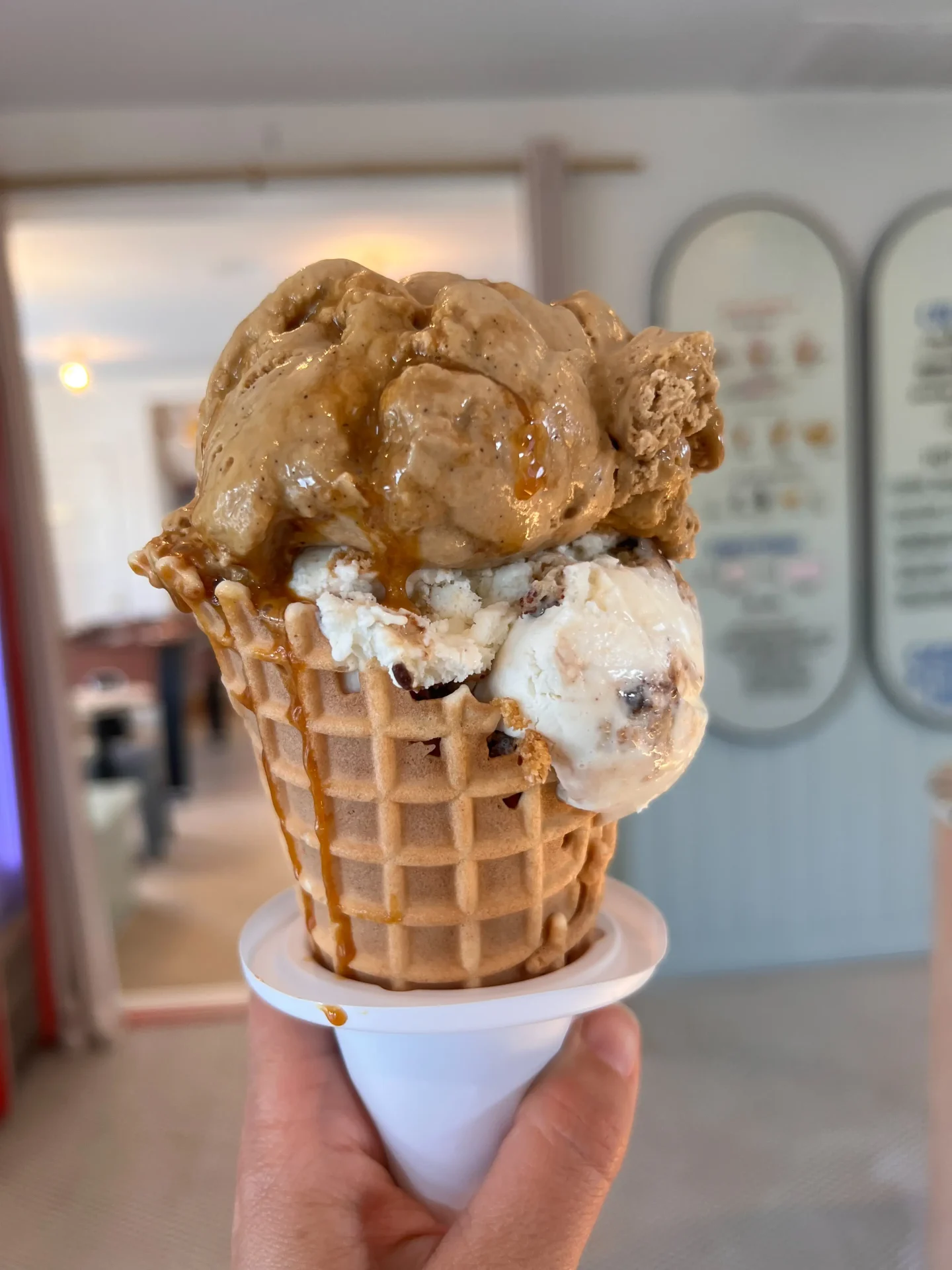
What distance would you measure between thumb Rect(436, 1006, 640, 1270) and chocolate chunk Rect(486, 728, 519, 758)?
0.41 m

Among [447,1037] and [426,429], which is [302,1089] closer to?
[447,1037]

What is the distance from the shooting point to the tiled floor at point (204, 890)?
338 cm

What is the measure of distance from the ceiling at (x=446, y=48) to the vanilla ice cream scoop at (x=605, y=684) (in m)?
2.04

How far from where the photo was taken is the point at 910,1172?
2.19 meters

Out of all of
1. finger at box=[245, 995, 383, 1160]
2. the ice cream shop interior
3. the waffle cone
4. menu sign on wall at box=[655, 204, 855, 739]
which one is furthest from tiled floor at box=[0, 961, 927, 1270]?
the waffle cone

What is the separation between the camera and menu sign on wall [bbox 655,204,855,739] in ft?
9.13

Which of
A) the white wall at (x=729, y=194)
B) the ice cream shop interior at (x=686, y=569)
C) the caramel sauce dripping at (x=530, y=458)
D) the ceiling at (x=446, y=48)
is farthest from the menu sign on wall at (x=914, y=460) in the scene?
the caramel sauce dripping at (x=530, y=458)

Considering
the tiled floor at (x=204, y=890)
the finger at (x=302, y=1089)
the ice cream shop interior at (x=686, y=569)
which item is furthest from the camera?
the tiled floor at (x=204, y=890)

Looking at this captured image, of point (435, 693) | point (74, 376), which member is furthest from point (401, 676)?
point (74, 376)

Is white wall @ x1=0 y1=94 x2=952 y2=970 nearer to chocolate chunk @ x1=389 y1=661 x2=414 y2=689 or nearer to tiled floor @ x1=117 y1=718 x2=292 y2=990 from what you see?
tiled floor @ x1=117 y1=718 x2=292 y2=990

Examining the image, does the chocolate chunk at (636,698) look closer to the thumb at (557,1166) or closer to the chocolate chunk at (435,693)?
the chocolate chunk at (435,693)

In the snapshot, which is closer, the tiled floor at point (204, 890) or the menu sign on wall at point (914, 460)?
the menu sign on wall at point (914, 460)

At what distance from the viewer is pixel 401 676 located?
0.85 m

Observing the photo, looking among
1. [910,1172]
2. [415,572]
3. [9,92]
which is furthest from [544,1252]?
[9,92]
